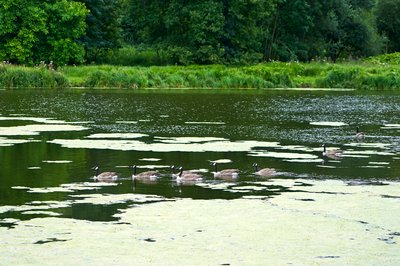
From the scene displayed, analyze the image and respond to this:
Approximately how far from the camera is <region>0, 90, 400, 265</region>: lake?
48.8 ft

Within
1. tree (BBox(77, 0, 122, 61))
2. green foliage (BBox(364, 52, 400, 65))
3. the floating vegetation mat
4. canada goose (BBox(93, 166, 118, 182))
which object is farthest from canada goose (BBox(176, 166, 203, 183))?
tree (BBox(77, 0, 122, 61))

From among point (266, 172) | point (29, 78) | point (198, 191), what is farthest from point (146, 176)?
point (29, 78)

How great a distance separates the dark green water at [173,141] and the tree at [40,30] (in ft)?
56.9

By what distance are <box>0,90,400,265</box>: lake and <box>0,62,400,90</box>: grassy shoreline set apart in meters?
17.6

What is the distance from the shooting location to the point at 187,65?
70.0 m

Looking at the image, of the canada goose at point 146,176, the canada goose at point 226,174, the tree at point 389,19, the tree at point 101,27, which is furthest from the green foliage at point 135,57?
the canada goose at point 146,176

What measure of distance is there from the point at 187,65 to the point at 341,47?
21496mm

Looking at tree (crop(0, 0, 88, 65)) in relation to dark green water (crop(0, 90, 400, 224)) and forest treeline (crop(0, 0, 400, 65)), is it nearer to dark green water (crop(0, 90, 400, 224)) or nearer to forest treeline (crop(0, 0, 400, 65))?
forest treeline (crop(0, 0, 400, 65))

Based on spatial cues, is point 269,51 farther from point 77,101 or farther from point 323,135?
point 323,135

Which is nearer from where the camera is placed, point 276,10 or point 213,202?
point 213,202

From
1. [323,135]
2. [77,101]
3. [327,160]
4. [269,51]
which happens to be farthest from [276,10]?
[327,160]

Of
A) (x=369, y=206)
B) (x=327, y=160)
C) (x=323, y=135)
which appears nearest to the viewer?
(x=369, y=206)

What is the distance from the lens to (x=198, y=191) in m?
20.2

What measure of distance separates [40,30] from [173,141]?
129 feet
